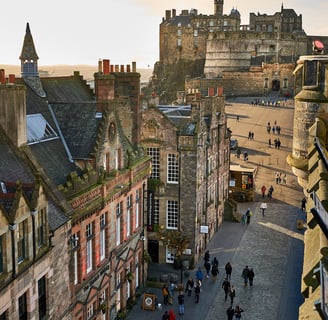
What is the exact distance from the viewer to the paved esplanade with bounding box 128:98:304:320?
85.3 ft

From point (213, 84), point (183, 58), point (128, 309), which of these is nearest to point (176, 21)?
point (183, 58)

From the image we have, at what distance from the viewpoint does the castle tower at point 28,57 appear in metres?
24.4

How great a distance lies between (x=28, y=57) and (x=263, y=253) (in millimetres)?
19068

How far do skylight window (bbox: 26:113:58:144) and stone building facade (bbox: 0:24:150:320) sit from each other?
0.05 meters

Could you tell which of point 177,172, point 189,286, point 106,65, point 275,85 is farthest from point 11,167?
point 275,85

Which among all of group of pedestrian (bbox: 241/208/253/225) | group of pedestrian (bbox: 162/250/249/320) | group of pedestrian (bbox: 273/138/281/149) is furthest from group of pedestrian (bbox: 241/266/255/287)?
group of pedestrian (bbox: 273/138/281/149)

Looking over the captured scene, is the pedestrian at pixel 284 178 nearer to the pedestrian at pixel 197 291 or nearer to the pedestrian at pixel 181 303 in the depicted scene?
the pedestrian at pixel 197 291

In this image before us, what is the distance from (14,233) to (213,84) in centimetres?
8288

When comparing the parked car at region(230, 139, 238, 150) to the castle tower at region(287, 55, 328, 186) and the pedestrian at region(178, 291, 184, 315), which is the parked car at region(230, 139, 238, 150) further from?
the castle tower at region(287, 55, 328, 186)

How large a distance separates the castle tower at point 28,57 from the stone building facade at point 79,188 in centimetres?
5

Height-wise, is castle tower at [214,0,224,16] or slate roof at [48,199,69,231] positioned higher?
castle tower at [214,0,224,16]

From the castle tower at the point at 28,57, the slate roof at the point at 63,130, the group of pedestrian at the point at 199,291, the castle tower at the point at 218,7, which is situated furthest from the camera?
the castle tower at the point at 218,7

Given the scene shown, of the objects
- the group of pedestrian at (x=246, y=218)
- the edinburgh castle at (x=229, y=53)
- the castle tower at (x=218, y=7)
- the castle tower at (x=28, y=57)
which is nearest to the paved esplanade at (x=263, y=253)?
the group of pedestrian at (x=246, y=218)

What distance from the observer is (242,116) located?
243 feet
